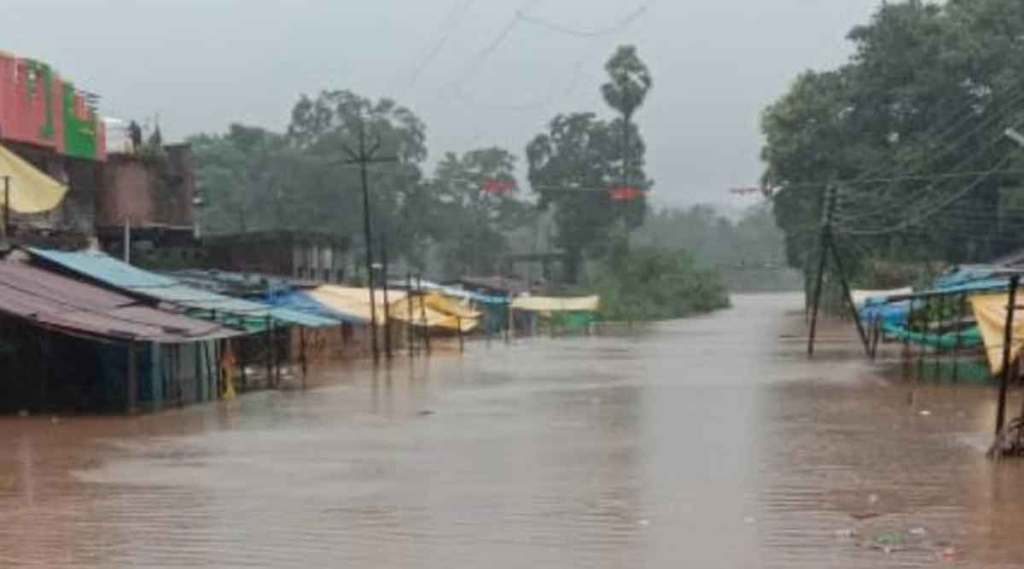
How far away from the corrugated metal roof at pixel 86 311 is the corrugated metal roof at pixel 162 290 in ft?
1.83

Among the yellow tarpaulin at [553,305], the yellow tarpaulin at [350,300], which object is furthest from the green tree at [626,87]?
the yellow tarpaulin at [350,300]

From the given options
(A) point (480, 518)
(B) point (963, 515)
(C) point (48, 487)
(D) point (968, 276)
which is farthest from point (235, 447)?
(D) point (968, 276)

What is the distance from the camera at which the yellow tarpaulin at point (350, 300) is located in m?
41.5

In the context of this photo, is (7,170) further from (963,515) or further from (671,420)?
(963,515)

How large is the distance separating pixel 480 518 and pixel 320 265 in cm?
4357

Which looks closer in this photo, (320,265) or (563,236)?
(320,265)

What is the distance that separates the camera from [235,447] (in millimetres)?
17984

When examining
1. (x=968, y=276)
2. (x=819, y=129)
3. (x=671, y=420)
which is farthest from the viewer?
(x=819, y=129)

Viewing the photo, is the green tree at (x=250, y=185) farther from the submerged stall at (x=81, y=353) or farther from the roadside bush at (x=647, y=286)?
the submerged stall at (x=81, y=353)

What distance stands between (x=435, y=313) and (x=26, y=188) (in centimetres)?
2349

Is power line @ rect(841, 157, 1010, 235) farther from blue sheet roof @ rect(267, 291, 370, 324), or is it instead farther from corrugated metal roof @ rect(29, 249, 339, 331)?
corrugated metal roof @ rect(29, 249, 339, 331)

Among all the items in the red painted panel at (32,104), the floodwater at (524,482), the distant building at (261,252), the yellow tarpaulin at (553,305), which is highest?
the red painted panel at (32,104)

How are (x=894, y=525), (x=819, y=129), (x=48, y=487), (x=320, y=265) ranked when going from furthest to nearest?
(x=819, y=129)
(x=320, y=265)
(x=48, y=487)
(x=894, y=525)

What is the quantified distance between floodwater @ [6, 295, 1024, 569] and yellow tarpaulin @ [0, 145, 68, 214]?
19.0 feet
